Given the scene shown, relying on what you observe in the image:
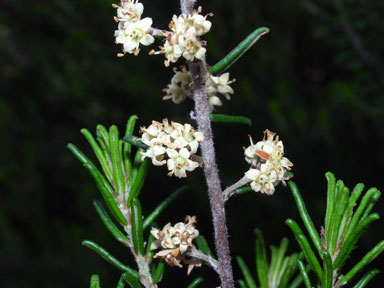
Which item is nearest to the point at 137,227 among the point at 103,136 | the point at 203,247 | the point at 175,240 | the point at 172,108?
the point at 175,240

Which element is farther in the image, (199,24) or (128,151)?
(128,151)

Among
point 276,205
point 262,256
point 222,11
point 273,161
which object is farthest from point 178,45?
point 222,11

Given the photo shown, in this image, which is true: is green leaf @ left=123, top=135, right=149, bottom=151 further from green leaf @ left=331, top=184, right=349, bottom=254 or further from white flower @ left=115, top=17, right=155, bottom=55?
green leaf @ left=331, top=184, right=349, bottom=254

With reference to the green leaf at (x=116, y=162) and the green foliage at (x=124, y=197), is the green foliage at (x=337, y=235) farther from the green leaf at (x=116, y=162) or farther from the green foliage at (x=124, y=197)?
the green leaf at (x=116, y=162)

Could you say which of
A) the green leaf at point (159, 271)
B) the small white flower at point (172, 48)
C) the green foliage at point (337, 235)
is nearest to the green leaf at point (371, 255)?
the green foliage at point (337, 235)

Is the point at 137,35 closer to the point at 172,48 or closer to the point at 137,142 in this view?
the point at 172,48
